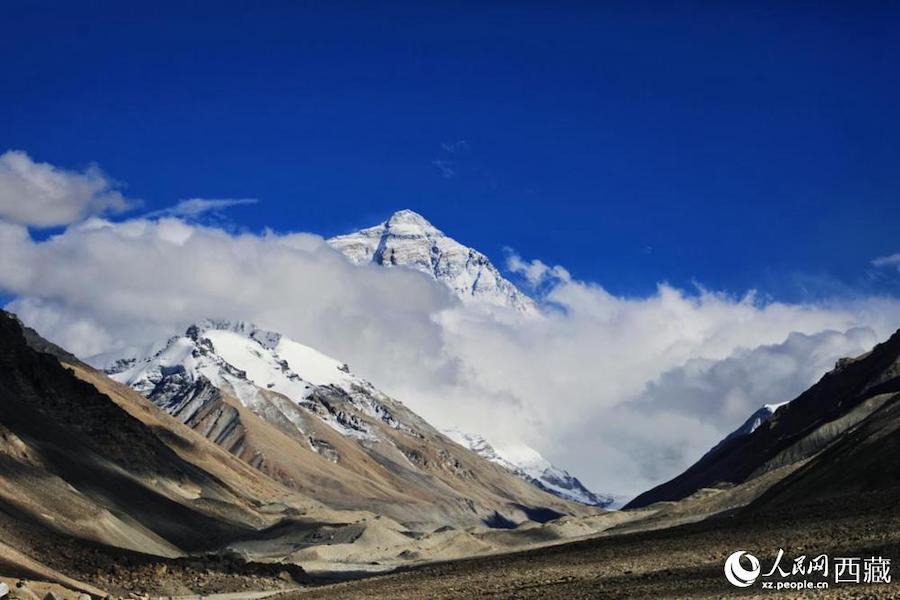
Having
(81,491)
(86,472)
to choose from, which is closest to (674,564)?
(81,491)

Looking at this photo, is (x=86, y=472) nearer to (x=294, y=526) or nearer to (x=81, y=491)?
(x=81, y=491)

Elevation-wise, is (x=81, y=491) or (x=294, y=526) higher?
(x=294, y=526)

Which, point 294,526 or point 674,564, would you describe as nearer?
point 674,564

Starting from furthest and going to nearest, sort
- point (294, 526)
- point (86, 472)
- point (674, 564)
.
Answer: point (294, 526)
point (86, 472)
point (674, 564)

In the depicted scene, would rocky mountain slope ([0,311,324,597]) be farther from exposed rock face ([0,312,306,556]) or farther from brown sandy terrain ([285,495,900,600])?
brown sandy terrain ([285,495,900,600])

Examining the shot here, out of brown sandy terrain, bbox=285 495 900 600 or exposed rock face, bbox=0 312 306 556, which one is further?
exposed rock face, bbox=0 312 306 556

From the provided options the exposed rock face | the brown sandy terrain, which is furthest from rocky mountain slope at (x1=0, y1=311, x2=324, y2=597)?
the brown sandy terrain

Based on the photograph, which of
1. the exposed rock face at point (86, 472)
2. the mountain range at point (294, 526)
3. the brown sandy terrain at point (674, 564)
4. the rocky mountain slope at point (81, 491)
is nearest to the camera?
the brown sandy terrain at point (674, 564)

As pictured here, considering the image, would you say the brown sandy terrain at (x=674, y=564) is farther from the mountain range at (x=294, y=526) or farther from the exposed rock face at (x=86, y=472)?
the exposed rock face at (x=86, y=472)

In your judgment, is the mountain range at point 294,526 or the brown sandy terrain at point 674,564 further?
the mountain range at point 294,526

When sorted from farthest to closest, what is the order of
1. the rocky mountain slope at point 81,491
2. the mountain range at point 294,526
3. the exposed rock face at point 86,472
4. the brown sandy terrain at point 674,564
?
the exposed rock face at point 86,472 → the rocky mountain slope at point 81,491 → the mountain range at point 294,526 → the brown sandy terrain at point 674,564

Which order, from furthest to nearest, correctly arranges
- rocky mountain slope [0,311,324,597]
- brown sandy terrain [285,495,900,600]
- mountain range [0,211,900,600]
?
rocky mountain slope [0,311,324,597]
mountain range [0,211,900,600]
brown sandy terrain [285,495,900,600]

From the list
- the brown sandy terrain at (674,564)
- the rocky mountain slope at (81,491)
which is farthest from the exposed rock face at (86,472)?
the brown sandy terrain at (674,564)

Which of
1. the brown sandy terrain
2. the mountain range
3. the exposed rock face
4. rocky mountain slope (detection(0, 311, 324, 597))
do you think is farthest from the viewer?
the exposed rock face
